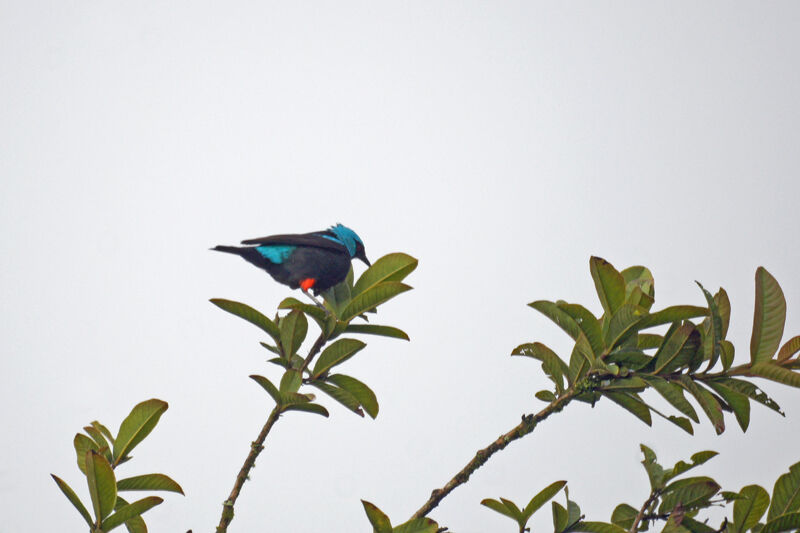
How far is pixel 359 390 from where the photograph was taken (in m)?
2.54

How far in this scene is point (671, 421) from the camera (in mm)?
2365

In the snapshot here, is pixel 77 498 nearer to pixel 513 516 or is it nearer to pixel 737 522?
pixel 513 516

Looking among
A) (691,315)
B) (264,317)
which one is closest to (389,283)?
(264,317)

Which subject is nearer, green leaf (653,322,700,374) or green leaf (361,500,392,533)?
green leaf (361,500,392,533)

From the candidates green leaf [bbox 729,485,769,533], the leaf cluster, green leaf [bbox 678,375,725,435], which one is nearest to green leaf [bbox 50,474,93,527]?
the leaf cluster

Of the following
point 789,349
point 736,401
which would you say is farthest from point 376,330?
point 789,349

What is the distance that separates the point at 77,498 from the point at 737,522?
2.15 metres

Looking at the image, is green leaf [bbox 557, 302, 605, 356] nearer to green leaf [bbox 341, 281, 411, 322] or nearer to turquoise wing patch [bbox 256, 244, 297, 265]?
green leaf [bbox 341, 281, 411, 322]

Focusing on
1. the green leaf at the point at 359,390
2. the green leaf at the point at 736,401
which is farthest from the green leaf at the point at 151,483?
the green leaf at the point at 736,401

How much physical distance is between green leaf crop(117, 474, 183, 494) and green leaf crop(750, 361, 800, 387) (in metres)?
1.93

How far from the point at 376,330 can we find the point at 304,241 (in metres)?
3.43

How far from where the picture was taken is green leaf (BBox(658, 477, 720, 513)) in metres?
2.23

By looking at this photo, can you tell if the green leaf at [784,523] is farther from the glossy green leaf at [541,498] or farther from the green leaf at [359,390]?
the green leaf at [359,390]

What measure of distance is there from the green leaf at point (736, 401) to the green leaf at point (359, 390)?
3.82 feet
